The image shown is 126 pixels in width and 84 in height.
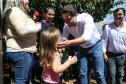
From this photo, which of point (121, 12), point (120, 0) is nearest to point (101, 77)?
point (121, 12)

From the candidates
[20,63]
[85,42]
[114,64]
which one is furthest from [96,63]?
[20,63]

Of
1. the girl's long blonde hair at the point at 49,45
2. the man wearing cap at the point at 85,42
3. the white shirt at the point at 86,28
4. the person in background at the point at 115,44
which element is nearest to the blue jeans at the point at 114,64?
the person in background at the point at 115,44

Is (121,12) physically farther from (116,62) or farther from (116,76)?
(116,76)

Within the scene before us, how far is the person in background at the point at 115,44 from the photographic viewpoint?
283 cm

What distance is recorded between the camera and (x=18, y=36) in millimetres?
1908

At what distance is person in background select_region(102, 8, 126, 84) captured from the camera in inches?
111

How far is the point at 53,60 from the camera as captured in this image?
5.93 feet

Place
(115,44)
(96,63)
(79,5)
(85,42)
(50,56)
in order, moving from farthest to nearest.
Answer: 1. (79,5)
2. (115,44)
3. (96,63)
4. (85,42)
5. (50,56)

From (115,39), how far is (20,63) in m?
1.95

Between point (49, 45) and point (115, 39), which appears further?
point (115, 39)

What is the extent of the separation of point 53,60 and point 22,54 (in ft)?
1.45

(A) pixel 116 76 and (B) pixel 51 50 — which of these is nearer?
(B) pixel 51 50

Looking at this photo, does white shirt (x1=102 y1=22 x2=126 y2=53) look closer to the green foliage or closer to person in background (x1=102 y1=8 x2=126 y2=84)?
person in background (x1=102 y1=8 x2=126 y2=84)

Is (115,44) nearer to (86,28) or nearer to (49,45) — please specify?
(86,28)
